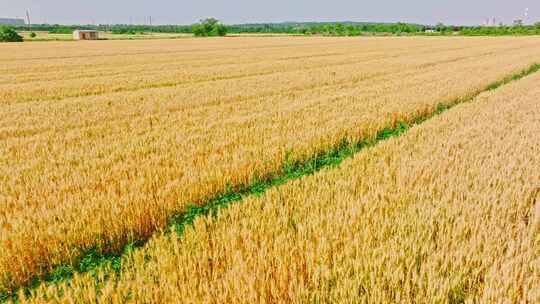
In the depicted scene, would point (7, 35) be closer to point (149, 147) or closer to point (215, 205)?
point (149, 147)

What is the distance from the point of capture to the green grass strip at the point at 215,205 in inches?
151

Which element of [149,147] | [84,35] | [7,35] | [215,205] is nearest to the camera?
[215,205]

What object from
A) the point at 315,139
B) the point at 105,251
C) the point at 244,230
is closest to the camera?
the point at 244,230

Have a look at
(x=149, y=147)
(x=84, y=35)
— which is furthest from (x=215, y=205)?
(x=84, y=35)

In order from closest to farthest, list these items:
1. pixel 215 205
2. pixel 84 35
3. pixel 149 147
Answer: pixel 215 205
pixel 149 147
pixel 84 35

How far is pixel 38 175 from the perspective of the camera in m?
6.10

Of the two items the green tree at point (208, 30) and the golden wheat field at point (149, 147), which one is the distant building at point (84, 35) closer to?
the green tree at point (208, 30)

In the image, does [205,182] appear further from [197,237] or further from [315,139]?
[315,139]

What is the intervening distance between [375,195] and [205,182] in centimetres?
234

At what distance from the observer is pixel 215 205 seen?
543 cm

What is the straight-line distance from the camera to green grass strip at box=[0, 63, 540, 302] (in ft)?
12.6

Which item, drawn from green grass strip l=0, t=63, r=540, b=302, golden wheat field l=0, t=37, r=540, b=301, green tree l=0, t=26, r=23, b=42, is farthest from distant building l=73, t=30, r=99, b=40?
green grass strip l=0, t=63, r=540, b=302

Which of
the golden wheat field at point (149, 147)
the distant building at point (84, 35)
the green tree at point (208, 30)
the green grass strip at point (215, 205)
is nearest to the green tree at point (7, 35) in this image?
the distant building at point (84, 35)

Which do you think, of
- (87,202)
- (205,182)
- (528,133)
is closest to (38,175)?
(87,202)
